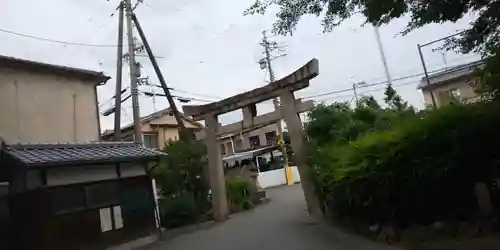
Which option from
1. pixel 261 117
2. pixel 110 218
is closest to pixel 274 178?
pixel 261 117

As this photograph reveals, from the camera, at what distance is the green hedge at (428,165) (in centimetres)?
838

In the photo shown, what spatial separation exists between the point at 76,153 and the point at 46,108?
162 inches

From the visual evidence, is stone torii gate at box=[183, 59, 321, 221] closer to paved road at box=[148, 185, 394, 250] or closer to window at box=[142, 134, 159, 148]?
paved road at box=[148, 185, 394, 250]

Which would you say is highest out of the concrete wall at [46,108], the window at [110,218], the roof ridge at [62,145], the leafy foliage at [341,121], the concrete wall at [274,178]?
the concrete wall at [46,108]

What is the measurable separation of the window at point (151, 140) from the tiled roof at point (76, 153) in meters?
17.1

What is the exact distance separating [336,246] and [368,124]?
6.74m

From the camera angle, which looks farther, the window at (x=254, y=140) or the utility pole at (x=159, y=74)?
the window at (x=254, y=140)

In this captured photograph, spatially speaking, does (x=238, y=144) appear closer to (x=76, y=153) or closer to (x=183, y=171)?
(x=183, y=171)

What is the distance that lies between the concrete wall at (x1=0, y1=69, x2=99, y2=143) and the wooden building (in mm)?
2520

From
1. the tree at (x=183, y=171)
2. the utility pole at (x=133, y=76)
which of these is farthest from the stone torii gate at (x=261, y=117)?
the utility pole at (x=133, y=76)

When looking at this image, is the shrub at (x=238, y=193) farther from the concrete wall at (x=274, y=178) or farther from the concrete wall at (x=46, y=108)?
the concrete wall at (x=274, y=178)

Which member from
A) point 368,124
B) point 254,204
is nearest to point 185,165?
point 254,204

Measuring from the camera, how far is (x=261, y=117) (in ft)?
64.2

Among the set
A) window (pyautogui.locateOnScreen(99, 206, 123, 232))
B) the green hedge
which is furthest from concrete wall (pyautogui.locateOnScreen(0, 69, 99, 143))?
the green hedge
